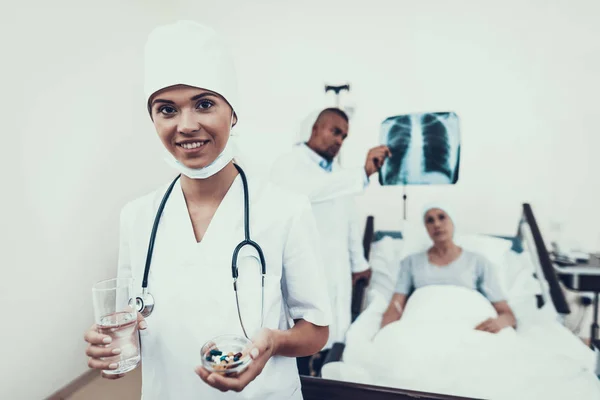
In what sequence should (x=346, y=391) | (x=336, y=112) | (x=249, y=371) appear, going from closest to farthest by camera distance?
(x=249, y=371) < (x=346, y=391) < (x=336, y=112)

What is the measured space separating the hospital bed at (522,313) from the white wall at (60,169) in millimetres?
955

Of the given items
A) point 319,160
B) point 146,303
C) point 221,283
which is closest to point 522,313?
point 319,160

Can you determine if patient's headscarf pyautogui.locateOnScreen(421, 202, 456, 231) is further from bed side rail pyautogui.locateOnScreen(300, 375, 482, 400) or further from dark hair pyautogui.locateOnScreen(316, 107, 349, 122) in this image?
bed side rail pyautogui.locateOnScreen(300, 375, 482, 400)

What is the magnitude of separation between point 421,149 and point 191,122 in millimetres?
1272

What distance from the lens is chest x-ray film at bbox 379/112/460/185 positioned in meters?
1.73

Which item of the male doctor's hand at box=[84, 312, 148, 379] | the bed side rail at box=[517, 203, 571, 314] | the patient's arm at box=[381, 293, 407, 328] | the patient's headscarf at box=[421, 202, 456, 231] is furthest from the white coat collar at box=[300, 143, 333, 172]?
the male doctor's hand at box=[84, 312, 148, 379]

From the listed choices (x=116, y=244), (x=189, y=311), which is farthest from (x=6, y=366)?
(x=189, y=311)

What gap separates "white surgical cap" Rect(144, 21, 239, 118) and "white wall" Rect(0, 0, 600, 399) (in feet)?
2.44

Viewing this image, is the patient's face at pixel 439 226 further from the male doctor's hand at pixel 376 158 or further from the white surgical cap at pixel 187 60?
the white surgical cap at pixel 187 60

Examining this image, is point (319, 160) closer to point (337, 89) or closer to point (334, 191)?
point (334, 191)

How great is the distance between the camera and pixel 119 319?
2.58 feet

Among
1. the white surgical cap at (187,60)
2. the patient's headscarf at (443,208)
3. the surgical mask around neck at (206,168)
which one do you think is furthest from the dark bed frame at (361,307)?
the white surgical cap at (187,60)

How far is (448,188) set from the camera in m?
1.78

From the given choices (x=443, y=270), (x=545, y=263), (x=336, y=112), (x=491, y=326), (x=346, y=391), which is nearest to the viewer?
(x=346, y=391)
